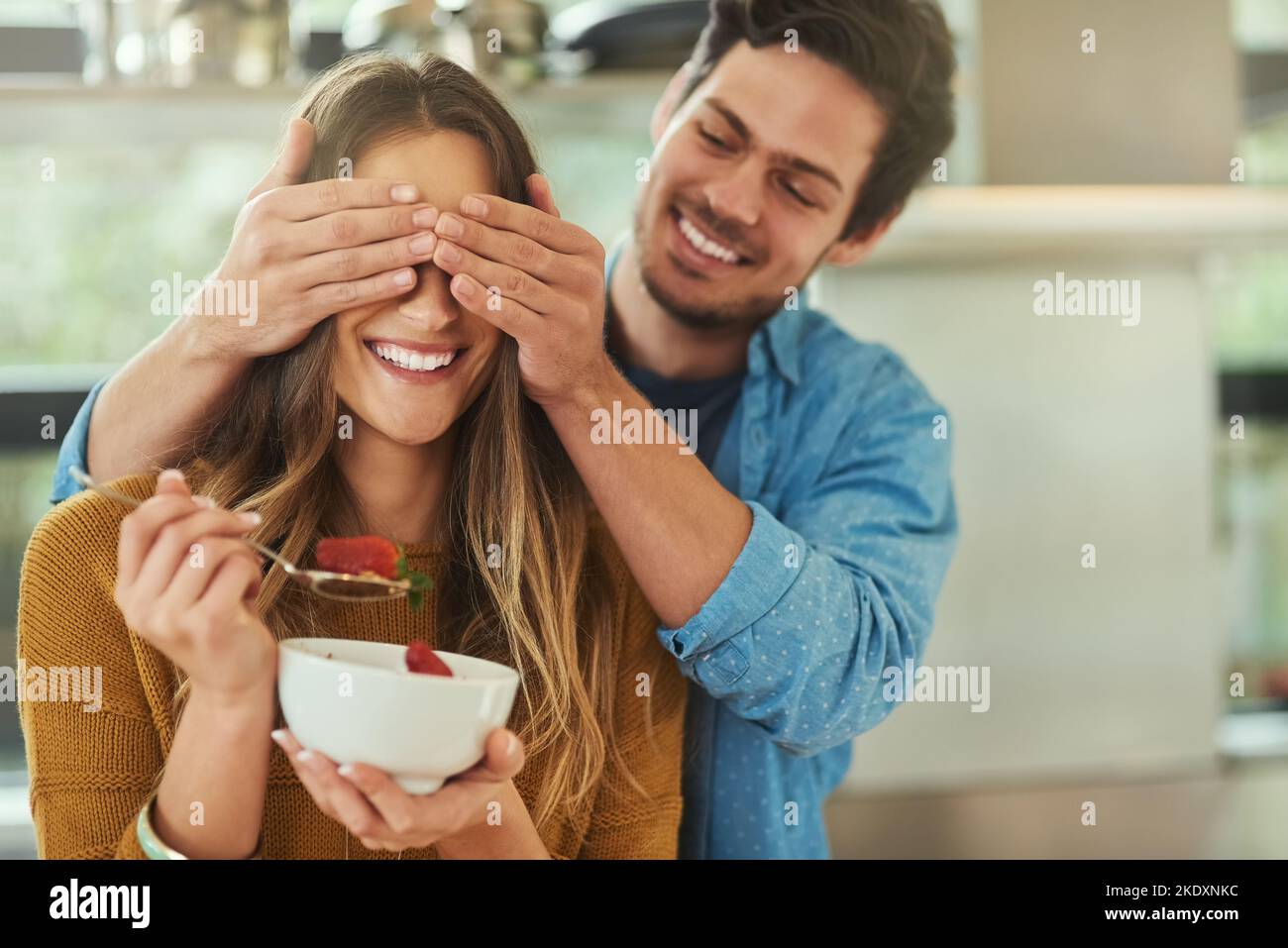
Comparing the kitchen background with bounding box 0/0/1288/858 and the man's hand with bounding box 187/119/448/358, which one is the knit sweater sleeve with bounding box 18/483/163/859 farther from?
the kitchen background with bounding box 0/0/1288/858

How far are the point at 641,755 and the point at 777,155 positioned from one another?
23.9 inches

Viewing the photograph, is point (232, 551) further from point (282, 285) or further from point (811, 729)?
point (811, 729)

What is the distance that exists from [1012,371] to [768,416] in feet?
1.89

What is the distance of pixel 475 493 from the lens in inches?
39.9

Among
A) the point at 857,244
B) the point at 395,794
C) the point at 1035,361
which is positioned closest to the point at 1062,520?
the point at 1035,361

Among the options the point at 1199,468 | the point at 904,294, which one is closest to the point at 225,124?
the point at 904,294

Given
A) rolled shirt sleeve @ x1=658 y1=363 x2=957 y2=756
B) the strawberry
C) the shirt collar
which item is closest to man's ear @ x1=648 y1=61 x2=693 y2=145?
the shirt collar

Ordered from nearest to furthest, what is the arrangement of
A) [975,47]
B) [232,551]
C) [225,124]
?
[232,551] → [225,124] → [975,47]

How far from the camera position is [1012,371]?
164 cm

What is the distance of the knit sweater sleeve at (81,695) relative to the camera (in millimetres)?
854

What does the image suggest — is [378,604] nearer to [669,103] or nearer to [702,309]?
[702,309]

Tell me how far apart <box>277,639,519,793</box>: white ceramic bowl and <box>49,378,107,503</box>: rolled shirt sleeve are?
0.41 meters

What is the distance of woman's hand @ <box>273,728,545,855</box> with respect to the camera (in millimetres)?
697

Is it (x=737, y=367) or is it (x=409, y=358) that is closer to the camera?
(x=409, y=358)
